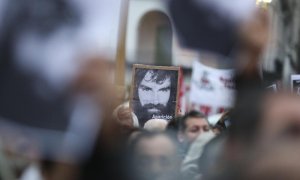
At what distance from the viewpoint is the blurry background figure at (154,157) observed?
1.76m

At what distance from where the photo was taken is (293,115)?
4.66 ft

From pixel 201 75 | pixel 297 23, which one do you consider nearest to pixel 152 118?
pixel 201 75

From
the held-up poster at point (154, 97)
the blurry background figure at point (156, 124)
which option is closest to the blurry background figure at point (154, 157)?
the blurry background figure at point (156, 124)

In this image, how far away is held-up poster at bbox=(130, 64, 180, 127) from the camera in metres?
2.32

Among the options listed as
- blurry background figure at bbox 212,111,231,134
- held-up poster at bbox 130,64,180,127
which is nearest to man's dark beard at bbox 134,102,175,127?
held-up poster at bbox 130,64,180,127

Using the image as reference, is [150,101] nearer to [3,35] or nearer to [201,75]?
[201,75]

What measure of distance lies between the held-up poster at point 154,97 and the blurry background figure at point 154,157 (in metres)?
0.46

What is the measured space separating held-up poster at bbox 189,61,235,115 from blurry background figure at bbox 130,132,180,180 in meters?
0.20

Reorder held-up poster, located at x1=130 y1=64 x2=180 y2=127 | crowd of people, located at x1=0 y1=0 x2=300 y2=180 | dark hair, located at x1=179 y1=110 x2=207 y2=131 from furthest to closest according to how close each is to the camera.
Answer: held-up poster, located at x1=130 y1=64 x2=180 y2=127
dark hair, located at x1=179 y1=110 x2=207 y2=131
crowd of people, located at x1=0 y1=0 x2=300 y2=180

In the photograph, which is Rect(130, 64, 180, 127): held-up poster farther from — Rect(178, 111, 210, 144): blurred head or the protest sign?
the protest sign

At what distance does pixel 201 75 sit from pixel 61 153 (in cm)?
58

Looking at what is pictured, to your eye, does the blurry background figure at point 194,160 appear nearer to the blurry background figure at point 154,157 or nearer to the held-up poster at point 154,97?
the blurry background figure at point 154,157

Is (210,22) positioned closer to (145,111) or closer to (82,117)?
(82,117)

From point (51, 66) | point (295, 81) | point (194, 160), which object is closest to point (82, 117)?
point (51, 66)
